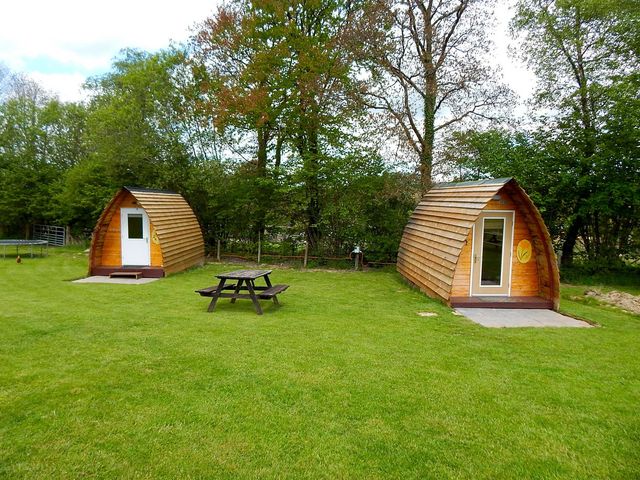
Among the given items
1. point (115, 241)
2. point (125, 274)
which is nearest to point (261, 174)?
point (115, 241)

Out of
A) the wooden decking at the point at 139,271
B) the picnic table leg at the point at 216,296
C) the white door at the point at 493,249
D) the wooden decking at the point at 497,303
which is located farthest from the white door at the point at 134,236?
the white door at the point at 493,249

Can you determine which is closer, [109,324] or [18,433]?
[18,433]

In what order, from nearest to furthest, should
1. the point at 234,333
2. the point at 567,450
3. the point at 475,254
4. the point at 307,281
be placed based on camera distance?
the point at 567,450, the point at 234,333, the point at 475,254, the point at 307,281

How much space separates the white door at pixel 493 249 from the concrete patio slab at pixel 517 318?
79 cm

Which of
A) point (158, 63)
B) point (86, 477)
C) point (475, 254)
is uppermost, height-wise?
point (158, 63)

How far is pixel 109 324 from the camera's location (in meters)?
6.15

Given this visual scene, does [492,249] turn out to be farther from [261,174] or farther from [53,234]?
[53,234]

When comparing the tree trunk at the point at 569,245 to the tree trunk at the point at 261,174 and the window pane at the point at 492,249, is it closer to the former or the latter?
the window pane at the point at 492,249

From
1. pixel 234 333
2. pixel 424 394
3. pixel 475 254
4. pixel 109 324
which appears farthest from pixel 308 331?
pixel 475 254

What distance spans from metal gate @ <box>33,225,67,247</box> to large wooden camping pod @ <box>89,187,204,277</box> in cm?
1196

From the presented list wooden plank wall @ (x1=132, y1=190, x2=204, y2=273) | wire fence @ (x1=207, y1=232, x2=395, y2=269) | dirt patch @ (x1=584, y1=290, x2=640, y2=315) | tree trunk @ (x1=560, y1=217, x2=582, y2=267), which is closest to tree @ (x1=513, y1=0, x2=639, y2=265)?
tree trunk @ (x1=560, y1=217, x2=582, y2=267)

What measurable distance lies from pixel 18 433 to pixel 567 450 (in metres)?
4.43

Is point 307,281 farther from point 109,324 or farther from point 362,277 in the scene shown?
point 109,324

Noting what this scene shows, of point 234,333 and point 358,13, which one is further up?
point 358,13
